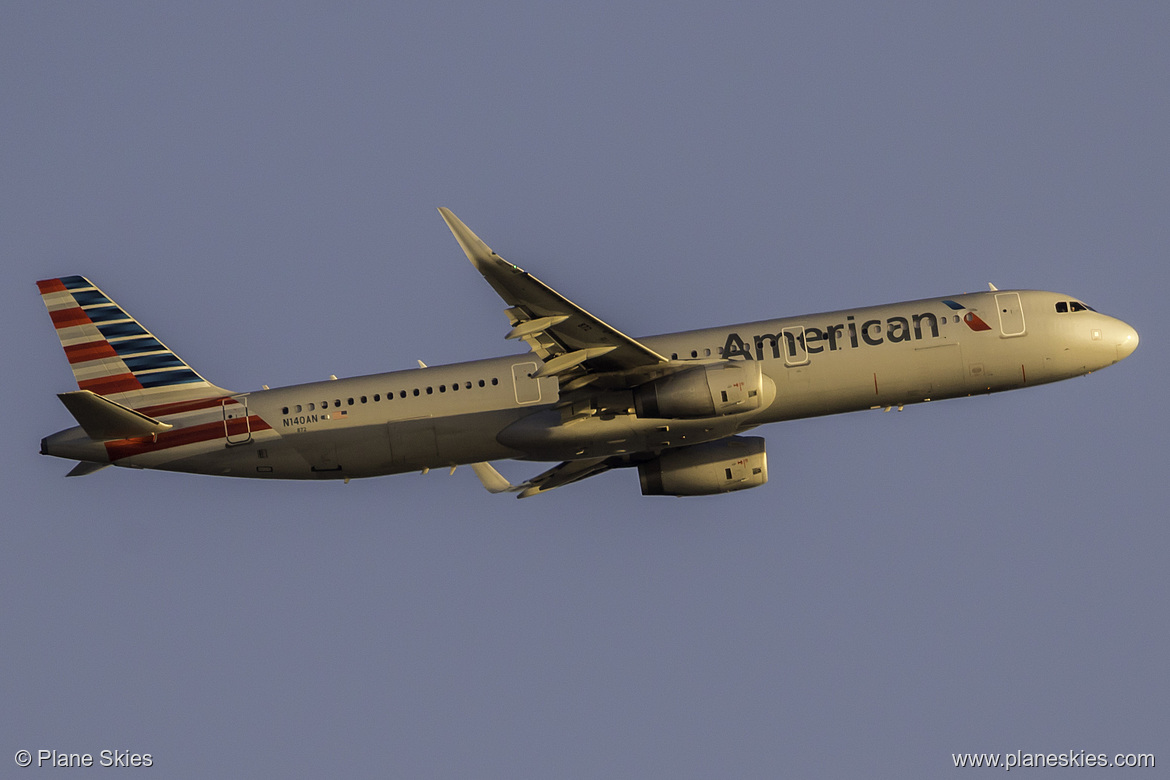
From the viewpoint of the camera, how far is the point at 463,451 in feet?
147

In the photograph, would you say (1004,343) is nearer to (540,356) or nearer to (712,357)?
(712,357)

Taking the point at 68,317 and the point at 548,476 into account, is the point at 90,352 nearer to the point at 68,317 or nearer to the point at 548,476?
the point at 68,317

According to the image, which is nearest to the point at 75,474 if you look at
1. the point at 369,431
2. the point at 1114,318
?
the point at 369,431

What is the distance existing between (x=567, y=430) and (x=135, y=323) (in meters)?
16.7

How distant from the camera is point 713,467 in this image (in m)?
47.5

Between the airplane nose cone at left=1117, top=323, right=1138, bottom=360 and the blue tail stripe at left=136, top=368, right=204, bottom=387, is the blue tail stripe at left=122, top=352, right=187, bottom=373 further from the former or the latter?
the airplane nose cone at left=1117, top=323, right=1138, bottom=360

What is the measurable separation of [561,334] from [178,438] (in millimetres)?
14021

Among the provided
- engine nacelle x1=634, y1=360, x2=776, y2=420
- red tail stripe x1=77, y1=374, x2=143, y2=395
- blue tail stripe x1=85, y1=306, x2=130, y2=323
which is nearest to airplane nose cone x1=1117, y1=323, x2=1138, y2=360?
engine nacelle x1=634, y1=360, x2=776, y2=420

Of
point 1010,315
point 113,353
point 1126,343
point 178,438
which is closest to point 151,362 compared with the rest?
point 113,353

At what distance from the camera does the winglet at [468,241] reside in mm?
37281

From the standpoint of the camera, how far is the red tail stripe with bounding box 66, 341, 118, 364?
1853 inches

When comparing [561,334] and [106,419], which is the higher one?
[561,334]

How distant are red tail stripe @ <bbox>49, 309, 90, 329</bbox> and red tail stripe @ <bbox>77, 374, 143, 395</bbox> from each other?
231 cm

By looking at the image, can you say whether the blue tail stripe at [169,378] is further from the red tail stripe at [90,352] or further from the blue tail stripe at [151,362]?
the red tail stripe at [90,352]
